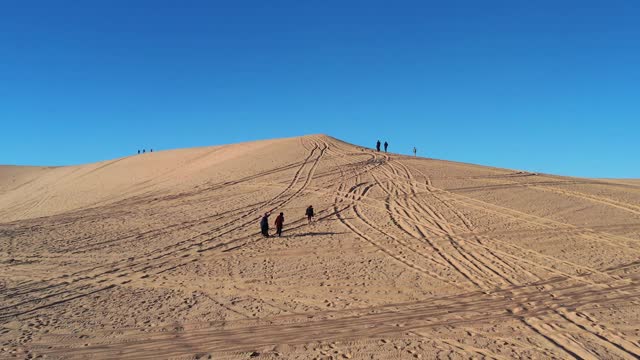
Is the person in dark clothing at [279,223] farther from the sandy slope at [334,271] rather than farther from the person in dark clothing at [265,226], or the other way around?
the sandy slope at [334,271]

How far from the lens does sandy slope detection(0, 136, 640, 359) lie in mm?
9719

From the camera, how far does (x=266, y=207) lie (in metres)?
24.6

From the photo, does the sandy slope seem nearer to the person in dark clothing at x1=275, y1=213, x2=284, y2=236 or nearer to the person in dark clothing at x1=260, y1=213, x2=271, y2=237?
the person in dark clothing at x1=260, y1=213, x2=271, y2=237

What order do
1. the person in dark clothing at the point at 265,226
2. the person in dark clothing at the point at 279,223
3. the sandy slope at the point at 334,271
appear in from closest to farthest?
the sandy slope at the point at 334,271, the person in dark clothing at the point at 265,226, the person in dark clothing at the point at 279,223

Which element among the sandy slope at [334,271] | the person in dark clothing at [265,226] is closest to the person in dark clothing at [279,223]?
the person in dark clothing at [265,226]

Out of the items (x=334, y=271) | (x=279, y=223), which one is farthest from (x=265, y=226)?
(x=334, y=271)

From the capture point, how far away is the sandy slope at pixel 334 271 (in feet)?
31.9

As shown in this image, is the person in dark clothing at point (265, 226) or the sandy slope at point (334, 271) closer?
the sandy slope at point (334, 271)

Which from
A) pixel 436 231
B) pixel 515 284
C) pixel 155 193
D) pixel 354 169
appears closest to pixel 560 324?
pixel 515 284

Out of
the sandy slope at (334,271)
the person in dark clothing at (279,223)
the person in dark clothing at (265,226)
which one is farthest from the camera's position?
the person in dark clothing at (279,223)

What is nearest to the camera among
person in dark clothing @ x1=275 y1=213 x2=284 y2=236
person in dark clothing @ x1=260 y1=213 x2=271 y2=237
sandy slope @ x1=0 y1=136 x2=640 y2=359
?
sandy slope @ x1=0 y1=136 x2=640 y2=359

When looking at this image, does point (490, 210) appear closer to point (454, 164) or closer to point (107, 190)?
point (454, 164)

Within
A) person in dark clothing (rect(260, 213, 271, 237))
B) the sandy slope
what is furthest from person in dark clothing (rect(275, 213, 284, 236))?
the sandy slope

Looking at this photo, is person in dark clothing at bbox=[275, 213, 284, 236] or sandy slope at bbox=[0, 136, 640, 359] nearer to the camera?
sandy slope at bbox=[0, 136, 640, 359]
